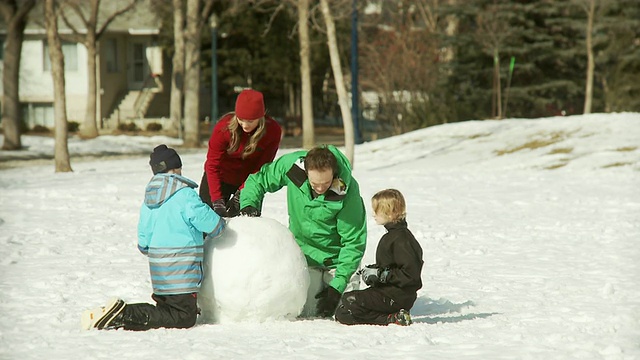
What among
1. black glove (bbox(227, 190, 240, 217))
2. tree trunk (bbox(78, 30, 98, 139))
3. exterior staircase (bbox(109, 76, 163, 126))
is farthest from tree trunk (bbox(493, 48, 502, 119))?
black glove (bbox(227, 190, 240, 217))

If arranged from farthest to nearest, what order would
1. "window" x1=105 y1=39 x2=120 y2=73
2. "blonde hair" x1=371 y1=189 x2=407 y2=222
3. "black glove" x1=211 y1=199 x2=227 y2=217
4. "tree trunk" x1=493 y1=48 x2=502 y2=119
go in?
"window" x1=105 y1=39 x2=120 y2=73 → "tree trunk" x1=493 y1=48 x2=502 y2=119 → "black glove" x1=211 y1=199 x2=227 y2=217 → "blonde hair" x1=371 y1=189 x2=407 y2=222

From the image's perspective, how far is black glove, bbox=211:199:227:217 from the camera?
279 inches

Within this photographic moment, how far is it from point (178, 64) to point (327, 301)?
30.3 meters

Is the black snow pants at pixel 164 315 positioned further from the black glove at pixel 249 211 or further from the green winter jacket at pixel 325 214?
the green winter jacket at pixel 325 214

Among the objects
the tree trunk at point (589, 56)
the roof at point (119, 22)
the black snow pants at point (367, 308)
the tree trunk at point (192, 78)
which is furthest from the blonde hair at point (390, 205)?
the roof at point (119, 22)

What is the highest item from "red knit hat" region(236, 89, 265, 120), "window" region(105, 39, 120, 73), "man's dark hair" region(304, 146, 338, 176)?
"window" region(105, 39, 120, 73)

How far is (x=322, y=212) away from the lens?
6602 mm

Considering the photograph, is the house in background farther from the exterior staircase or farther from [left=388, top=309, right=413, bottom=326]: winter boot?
[left=388, top=309, right=413, bottom=326]: winter boot

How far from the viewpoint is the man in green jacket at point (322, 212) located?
254 inches

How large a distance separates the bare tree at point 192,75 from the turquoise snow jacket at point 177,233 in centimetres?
2555

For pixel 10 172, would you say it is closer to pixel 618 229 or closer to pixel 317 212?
pixel 618 229

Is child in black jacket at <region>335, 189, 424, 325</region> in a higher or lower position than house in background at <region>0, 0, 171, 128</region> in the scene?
lower

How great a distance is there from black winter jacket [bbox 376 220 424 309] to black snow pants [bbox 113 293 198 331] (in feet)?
4.21

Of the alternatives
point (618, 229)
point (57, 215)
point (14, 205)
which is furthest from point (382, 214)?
point (14, 205)
